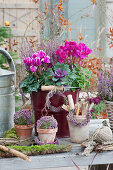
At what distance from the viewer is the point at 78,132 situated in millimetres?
1598

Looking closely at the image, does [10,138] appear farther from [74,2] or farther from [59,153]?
[74,2]

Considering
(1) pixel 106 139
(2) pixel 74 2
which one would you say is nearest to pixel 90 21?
(2) pixel 74 2

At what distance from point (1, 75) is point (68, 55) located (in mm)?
394

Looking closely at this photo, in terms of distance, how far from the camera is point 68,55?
5.49 feet

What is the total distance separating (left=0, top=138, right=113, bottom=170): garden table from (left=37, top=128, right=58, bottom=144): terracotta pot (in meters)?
0.10

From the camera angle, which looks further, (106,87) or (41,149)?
(106,87)

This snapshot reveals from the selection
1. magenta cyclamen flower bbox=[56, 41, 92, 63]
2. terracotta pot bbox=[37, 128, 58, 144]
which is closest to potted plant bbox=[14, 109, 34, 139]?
terracotta pot bbox=[37, 128, 58, 144]

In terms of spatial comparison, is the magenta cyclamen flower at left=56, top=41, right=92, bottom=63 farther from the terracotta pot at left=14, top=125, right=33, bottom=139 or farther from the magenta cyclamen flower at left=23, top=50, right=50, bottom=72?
the terracotta pot at left=14, top=125, right=33, bottom=139

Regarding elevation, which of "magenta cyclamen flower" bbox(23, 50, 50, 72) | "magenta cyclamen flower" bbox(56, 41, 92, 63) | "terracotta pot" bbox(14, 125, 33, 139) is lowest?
"terracotta pot" bbox(14, 125, 33, 139)

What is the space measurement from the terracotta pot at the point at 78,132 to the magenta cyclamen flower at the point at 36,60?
35 centimetres

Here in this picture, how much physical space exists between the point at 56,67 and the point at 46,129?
1.22 feet

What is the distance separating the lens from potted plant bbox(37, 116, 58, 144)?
5.01 ft

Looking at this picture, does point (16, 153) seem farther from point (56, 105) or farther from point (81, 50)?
point (81, 50)

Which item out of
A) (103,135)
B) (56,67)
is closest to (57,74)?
(56,67)
